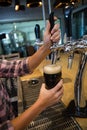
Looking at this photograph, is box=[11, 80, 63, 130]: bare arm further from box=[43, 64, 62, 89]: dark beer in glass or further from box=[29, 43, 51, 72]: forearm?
box=[29, 43, 51, 72]: forearm

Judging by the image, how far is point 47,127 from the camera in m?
0.81

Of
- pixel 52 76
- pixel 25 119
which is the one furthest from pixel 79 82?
pixel 25 119

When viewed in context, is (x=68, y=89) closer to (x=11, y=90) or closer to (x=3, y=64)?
(x=3, y=64)

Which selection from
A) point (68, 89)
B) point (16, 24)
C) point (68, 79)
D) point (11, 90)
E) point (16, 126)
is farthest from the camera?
point (16, 24)

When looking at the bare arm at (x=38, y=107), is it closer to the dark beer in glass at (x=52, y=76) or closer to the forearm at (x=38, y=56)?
the dark beer in glass at (x=52, y=76)

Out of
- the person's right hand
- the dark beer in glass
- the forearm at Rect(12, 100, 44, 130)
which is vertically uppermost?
the dark beer in glass

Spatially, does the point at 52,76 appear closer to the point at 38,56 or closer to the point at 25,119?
the point at 25,119

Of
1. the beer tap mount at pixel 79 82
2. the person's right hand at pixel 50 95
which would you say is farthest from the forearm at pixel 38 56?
the person's right hand at pixel 50 95

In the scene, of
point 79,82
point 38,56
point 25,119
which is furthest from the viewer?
point 38,56

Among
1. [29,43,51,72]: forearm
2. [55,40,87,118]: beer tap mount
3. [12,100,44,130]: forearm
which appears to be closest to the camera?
[12,100,44,130]: forearm

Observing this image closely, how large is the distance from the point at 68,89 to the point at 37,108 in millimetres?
636

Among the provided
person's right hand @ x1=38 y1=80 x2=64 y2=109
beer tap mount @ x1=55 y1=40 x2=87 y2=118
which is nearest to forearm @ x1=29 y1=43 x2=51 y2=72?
beer tap mount @ x1=55 y1=40 x2=87 y2=118

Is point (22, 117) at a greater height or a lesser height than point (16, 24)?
lesser

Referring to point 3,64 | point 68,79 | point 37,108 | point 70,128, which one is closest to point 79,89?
point 70,128
